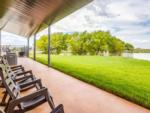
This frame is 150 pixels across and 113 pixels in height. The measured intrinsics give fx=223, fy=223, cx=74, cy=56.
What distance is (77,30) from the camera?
32.2 m

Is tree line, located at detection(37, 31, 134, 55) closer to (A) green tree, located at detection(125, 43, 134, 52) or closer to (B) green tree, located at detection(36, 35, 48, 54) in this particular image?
(B) green tree, located at detection(36, 35, 48, 54)

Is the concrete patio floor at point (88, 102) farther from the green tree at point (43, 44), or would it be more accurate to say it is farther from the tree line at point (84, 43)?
the green tree at point (43, 44)

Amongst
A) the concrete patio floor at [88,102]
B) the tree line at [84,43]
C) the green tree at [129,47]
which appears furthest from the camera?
the tree line at [84,43]

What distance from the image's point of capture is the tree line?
93.9ft

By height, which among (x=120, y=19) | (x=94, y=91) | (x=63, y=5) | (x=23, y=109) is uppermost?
(x=120, y=19)

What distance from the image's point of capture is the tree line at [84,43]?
28.6 meters

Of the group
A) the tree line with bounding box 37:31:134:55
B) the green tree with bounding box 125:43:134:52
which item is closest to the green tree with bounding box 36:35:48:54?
the tree line with bounding box 37:31:134:55

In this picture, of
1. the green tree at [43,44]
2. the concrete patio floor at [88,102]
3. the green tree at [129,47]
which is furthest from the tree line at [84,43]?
the concrete patio floor at [88,102]

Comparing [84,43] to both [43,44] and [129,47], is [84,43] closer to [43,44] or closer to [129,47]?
[43,44]

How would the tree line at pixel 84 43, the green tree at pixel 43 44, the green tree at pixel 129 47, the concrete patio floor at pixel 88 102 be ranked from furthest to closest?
the green tree at pixel 43 44, the tree line at pixel 84 43, the green tree at pixel 129 47, the concrete patio floor at pixel 88 102

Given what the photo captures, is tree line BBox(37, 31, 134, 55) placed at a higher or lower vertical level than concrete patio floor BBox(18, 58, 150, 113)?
higher

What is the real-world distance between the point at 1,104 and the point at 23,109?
1582 millimetres

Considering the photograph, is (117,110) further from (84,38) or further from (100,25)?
A: (100,25)

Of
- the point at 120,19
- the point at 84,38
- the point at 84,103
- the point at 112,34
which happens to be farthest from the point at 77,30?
the point at 84,103
